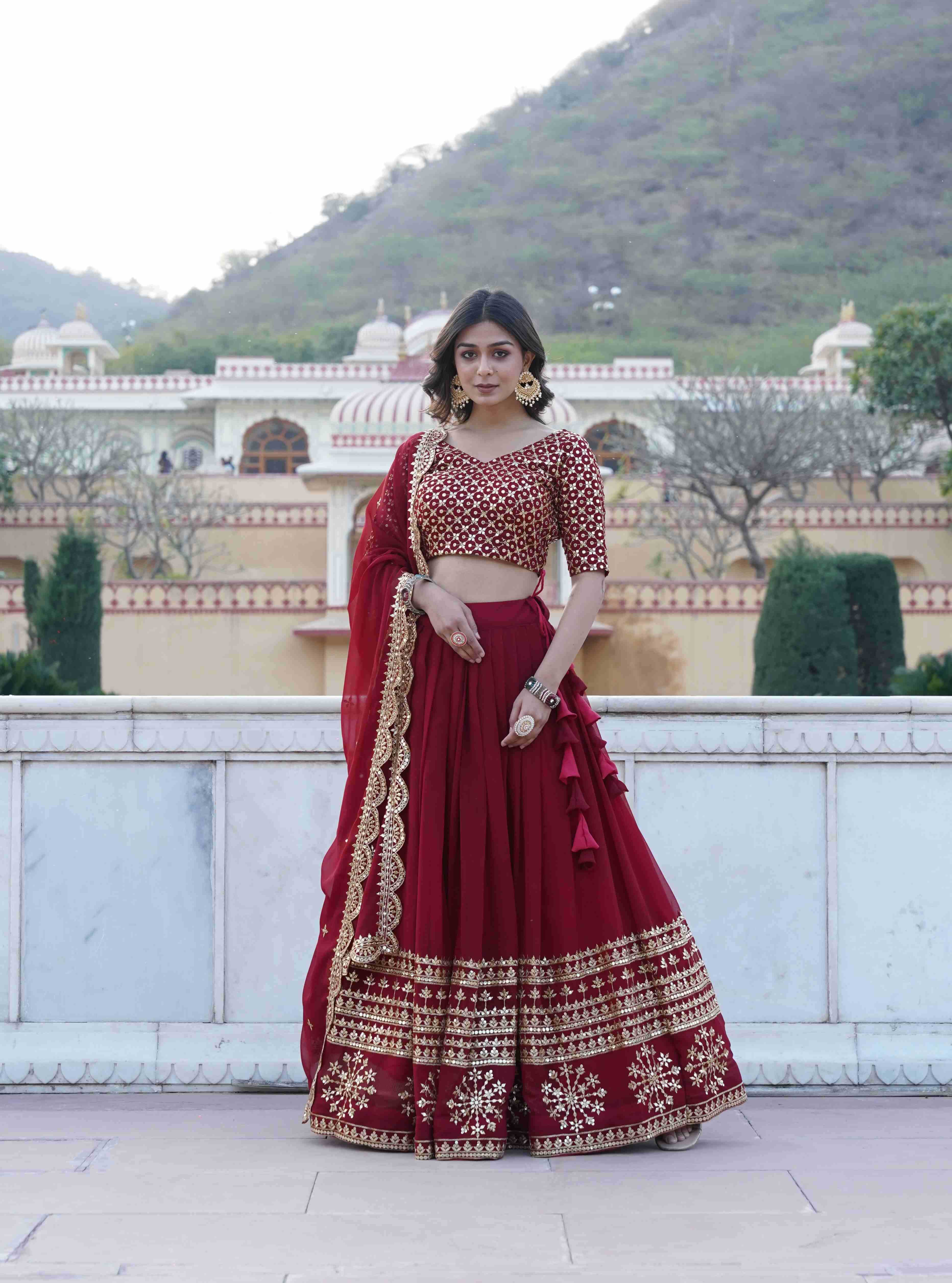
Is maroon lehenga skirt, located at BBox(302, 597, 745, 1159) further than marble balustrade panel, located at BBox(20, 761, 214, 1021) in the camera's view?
No

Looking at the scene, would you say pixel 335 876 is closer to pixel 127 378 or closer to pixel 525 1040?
pixel 525 1040

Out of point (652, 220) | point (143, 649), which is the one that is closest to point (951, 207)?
point (652, 220)

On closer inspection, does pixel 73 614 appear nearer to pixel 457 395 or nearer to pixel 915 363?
pixel 457 395

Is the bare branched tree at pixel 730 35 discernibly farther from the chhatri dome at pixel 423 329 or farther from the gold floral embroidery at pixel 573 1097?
the gold floral embroidery at pixel 573 1097

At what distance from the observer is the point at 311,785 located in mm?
3041

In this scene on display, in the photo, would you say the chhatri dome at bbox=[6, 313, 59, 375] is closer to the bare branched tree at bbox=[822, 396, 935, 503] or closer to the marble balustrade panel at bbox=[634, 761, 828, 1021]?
the bare branched tree at bbox=[822, 396, 935, 503]

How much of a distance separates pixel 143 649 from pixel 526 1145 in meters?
13.7

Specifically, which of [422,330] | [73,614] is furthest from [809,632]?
[422,330]

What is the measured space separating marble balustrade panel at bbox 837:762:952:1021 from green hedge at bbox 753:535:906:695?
9.07 m

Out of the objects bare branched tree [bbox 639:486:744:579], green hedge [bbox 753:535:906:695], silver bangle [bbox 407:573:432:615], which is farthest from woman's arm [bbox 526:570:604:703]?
bare branched tree [bbox 639:486:744:579]

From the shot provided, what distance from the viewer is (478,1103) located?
2463 millimetres

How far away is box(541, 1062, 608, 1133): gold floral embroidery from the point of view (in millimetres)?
2482

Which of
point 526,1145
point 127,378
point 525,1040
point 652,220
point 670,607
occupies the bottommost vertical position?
point 526,1145

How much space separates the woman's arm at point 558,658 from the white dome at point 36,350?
113ft
